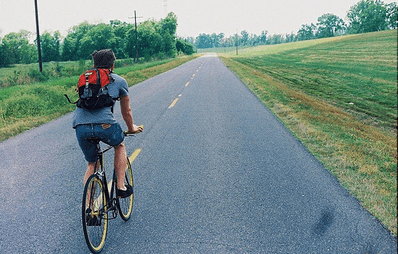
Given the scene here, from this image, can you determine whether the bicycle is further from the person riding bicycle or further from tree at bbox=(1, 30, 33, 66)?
tree at bbox=(1, 30, 33, 66)

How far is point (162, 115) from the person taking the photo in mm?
9859

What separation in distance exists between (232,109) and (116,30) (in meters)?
79.0

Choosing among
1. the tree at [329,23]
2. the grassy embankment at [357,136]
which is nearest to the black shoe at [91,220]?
the grassy embankment at [357,136]

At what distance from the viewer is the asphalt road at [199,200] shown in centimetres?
305

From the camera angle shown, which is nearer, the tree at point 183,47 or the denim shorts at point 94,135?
the denim shorts at point 94,135

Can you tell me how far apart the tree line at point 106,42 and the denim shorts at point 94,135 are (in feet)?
215

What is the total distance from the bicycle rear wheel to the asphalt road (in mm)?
171

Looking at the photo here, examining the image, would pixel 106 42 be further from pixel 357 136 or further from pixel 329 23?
pixel 329 23

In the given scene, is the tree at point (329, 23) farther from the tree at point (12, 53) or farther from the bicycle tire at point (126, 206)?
the bicycle tire at point (126, 206)

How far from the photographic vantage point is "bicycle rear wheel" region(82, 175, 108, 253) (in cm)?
265

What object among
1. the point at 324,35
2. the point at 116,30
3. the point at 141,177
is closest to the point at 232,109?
the point at 141,177

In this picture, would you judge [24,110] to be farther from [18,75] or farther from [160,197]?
[18,75]

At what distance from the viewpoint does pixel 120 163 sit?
124 inches

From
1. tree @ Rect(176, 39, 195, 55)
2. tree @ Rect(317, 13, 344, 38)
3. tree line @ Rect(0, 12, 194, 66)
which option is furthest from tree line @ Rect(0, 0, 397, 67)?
tree @ Rect(317, 13, 344, 38)
